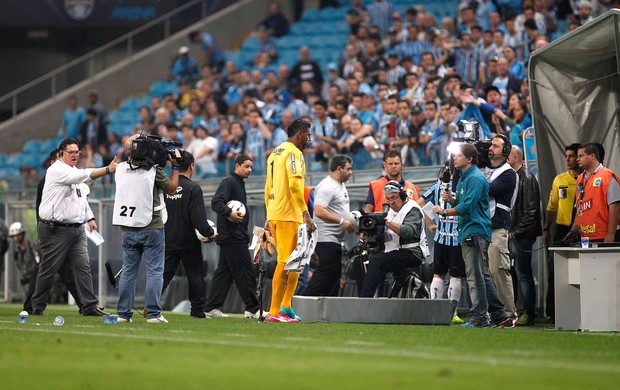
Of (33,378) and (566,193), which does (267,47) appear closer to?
(566,193)

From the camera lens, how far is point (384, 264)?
13.3 meters

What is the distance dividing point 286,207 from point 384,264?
1.46 m

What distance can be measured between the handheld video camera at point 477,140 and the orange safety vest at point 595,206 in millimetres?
1178

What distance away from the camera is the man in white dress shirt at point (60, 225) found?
→ 1344 cm

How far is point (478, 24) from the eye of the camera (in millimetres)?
22312

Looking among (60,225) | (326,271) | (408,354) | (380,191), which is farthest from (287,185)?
(408,354)

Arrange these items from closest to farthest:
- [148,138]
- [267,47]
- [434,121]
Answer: [148,138], [434,121], [267,47]

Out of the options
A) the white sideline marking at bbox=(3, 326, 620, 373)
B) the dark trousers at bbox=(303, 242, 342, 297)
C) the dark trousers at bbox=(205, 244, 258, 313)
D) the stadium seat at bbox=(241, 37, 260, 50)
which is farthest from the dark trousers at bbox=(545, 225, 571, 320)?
the stadium seat at bbox=(241, 37, 260, 50)

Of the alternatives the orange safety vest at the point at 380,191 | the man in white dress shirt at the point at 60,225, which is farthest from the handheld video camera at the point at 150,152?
the orange safety vest at the point at 380,191

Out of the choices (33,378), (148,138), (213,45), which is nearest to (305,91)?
(213,45)

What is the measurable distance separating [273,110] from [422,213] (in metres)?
9.24

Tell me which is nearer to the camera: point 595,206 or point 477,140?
point 595,206

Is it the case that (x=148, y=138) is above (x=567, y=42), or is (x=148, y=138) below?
below

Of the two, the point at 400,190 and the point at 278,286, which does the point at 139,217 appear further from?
the point at 400,190
